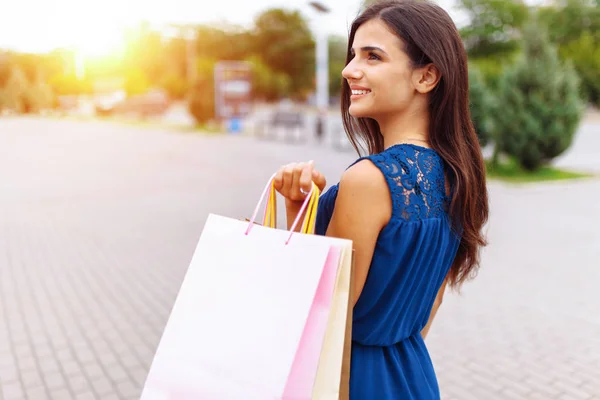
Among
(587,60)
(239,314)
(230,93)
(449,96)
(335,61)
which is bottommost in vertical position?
(239,314)

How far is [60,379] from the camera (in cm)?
368

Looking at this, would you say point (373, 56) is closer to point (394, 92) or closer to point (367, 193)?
point (394, 92)

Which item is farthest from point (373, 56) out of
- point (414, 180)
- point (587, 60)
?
point (587, 60)

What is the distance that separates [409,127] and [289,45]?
6197 centimetres

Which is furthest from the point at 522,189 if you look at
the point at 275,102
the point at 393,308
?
the point at 275,102

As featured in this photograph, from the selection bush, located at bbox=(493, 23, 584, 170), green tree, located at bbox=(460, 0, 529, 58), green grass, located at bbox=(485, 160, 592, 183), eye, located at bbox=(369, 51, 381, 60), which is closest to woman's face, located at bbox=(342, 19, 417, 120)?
eye, located at bbox=(369, 51, 381, 60)

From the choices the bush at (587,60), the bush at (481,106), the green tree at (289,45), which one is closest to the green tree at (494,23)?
the bush at (587,60)

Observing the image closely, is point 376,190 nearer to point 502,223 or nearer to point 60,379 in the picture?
point 60,379

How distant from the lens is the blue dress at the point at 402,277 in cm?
127

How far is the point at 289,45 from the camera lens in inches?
2416

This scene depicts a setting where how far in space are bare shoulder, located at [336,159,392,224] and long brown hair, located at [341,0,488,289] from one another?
218 millimetres

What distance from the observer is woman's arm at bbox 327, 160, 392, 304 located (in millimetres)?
1240

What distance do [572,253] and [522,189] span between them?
168 inches

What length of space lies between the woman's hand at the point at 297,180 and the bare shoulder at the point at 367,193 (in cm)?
9
